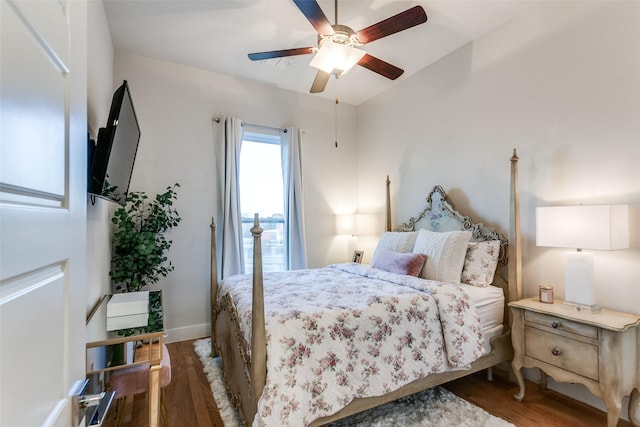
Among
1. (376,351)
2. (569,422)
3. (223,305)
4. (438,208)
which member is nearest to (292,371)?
(376,351)

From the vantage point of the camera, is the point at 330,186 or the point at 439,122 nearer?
the point at 439,122

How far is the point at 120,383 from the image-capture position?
5.07 feet

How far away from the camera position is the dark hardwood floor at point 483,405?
2031mm

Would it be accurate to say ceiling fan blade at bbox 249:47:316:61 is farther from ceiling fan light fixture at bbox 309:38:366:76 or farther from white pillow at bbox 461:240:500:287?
white pillow at bbox 461:240:500:287

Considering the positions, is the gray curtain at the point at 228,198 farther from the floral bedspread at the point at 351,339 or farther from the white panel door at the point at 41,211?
the white panel door at the point at 41,211

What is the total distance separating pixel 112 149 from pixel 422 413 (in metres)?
2.53

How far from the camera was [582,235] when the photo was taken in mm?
1948

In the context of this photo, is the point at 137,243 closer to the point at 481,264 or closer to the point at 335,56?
the point at 335,56

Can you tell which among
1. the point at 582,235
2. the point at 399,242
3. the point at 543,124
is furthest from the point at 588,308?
the point at 399,242

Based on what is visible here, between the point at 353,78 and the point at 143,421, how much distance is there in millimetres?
3970

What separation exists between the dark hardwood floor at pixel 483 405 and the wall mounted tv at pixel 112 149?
155 centimetres

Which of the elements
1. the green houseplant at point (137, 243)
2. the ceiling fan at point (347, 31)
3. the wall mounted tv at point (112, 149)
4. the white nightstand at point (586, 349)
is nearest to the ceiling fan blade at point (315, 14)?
the ceiling fan at point (347, 31)

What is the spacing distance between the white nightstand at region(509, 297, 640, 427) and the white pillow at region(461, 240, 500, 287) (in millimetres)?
398

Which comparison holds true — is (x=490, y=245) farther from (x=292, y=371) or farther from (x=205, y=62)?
(x=205, y=62)
